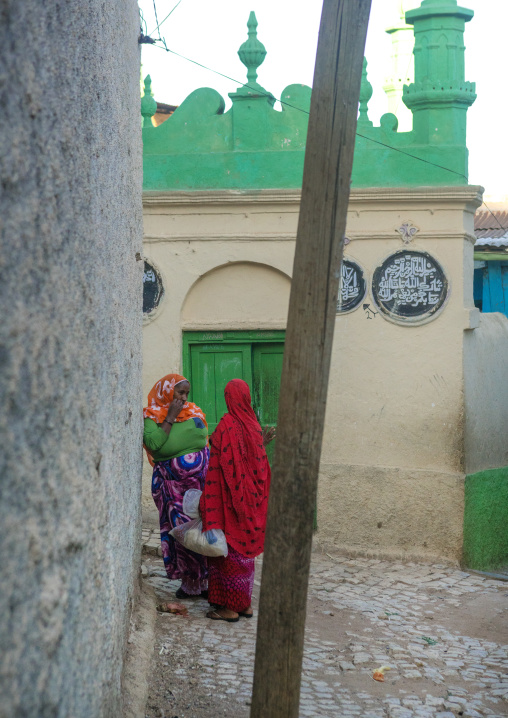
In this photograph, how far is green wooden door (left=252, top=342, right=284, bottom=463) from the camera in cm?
807

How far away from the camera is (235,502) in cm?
528

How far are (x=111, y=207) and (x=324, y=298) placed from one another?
107 centimetres

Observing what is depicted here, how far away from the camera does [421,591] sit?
6785mm

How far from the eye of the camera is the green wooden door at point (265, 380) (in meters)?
8.07

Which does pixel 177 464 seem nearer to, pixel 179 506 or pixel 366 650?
pixel 179 506

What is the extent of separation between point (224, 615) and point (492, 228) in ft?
26.8

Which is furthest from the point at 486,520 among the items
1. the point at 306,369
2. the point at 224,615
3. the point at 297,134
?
the point at 306,369

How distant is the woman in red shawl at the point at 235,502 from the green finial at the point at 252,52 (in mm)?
3839

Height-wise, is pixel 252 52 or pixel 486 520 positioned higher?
pixel 252 52

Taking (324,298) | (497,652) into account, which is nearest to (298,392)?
(324,298)

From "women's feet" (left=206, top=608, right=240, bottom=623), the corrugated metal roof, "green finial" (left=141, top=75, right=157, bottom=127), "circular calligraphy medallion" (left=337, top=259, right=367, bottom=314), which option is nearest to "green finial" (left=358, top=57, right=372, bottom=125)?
"circular calligraphy medallion" (left=337, top=259, right=367, bottom=314)

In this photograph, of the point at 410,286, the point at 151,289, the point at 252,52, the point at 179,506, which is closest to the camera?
the point at 179,506

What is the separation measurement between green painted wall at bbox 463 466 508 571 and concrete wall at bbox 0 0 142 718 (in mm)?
4988

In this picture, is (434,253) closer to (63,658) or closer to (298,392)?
(298,392)
